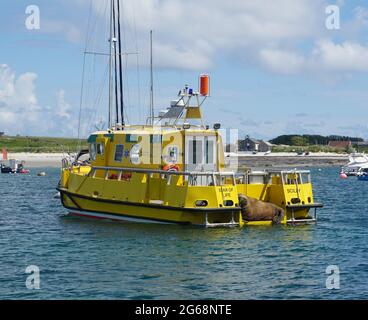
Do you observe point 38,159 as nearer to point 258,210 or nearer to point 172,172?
point 172,172

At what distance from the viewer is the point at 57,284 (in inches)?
709

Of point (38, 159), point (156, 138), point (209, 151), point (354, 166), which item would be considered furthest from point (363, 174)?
point (38, 159)

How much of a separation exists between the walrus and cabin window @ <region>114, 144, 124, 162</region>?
20.4 ft

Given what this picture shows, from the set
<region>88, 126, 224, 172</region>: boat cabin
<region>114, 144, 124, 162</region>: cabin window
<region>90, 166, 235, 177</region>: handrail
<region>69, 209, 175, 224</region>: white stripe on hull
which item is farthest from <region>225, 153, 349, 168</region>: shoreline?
<region>90, 166, 235, 177</region>: handrail

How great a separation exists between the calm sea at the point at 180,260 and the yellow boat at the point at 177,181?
0.72 meters

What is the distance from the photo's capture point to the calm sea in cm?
1723

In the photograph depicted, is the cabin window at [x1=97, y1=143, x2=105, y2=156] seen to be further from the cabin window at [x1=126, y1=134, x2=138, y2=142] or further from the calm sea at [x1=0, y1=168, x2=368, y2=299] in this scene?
the calm sea at [x1=0, y1=168, x2=368, y2=299]

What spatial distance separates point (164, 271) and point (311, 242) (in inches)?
284

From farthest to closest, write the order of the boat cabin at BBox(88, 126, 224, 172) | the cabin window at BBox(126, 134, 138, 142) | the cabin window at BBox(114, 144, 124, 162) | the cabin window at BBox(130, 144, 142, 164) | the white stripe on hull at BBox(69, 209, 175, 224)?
the cabin window at BBox(114, 144, 124, 162)
the cabin window at BBox(126, 134, 138, 142)
the cabin window at BBox(130, 144, 142, 164)
the boat cabin at BBox(88, 126, 224, 172)
the white stripe on hull at BBox(69, 209, 175, 224)

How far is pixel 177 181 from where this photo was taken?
27.2 m

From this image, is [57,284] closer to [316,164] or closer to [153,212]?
[153,212]

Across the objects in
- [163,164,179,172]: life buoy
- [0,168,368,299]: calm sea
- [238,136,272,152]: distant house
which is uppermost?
[238,136,272,152]: distant house

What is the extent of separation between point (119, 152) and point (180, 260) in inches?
439
